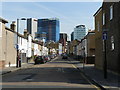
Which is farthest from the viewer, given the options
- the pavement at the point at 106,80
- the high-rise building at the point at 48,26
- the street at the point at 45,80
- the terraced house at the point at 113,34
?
the high-rise building at the point at 48,26

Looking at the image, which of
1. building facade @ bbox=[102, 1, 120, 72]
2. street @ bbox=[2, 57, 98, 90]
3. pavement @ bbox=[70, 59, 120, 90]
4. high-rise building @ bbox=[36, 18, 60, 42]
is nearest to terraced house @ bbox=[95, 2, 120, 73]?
building facade @ bbox=[102, 1, 120, 72]

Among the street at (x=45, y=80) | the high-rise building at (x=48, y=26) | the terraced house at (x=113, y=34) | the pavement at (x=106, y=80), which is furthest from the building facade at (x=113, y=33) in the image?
the high-rise building at (x=48, y=26)

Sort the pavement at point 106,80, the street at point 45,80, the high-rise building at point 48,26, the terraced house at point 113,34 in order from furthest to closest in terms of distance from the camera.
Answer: the high-rise building at point 48,26
the terraced house at point 113,34
the street at point 45,80
the pavement at point 106,80

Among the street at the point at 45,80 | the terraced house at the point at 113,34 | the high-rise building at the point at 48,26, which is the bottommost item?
the street at the point at 45,80

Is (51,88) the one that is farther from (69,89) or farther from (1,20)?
(1,20)

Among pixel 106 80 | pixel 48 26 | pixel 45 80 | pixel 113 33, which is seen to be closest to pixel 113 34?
pixel 113 33

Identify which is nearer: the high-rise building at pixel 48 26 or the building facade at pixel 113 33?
the building facade at pixel 113 33

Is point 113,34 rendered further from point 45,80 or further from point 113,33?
point 45,80

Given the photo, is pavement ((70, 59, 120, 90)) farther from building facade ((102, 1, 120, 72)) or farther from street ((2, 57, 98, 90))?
building facade ((102, 1, 120, 72))

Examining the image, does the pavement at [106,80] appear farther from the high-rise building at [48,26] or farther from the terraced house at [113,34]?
the high-rise building at [48,26]

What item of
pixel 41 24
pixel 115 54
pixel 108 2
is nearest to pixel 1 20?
pixel 108 2

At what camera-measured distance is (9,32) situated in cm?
4628

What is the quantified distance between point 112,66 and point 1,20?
1907cm

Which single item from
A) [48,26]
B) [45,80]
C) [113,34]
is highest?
[48,26]
